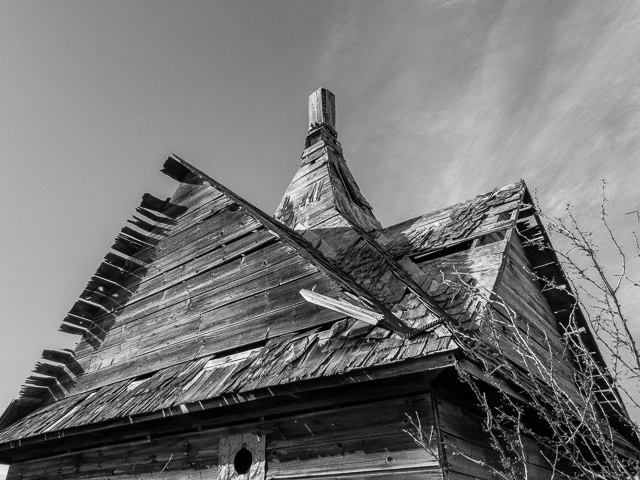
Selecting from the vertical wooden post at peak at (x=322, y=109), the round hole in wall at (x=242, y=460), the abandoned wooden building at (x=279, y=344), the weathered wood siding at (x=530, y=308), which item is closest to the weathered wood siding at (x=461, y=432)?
the abandoned wooden building at (x=279, y=344)

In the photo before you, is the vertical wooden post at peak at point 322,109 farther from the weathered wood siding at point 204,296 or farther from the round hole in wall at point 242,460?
the round hole in wall at point 242,460

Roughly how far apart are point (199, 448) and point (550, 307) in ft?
18.3

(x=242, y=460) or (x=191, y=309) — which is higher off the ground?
(x=191, y=309)

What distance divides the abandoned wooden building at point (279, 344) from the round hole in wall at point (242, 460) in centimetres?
1

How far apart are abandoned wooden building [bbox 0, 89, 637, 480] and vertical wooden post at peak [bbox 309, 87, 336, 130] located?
8.01ft

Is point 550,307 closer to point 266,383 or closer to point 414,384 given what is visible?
point 414,384

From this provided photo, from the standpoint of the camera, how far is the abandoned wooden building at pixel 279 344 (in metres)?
4.11

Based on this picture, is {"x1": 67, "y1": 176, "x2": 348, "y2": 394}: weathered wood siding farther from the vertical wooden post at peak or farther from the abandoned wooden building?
the vertical wooden post at peak

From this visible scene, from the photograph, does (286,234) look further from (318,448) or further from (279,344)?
(318,448)

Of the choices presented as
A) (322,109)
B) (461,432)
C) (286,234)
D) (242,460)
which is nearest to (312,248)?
(286,234)

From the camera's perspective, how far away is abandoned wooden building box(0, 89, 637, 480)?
411cm

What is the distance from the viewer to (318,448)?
440 cm

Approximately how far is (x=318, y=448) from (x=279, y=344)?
1.08 m

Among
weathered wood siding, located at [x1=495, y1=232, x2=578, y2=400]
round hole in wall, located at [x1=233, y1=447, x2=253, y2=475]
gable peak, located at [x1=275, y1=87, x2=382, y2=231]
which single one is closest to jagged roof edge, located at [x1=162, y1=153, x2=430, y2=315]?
gable peak, located at [x1=275, y1=87, x2=382, y2=231]
